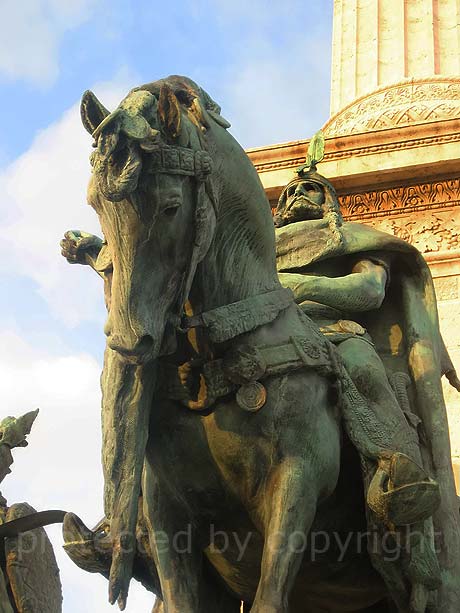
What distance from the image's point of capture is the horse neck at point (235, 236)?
171 inches

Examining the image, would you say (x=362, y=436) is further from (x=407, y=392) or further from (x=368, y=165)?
(x=368, y=165)

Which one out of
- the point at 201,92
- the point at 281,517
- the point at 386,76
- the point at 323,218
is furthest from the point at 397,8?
the point at 281,517

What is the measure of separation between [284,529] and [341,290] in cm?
141

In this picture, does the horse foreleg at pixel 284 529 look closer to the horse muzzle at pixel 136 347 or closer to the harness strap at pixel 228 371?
the harness strap at pixel 228 371

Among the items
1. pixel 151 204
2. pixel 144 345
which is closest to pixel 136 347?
pixel 144 345

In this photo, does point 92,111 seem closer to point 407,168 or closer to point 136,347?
point 136,347

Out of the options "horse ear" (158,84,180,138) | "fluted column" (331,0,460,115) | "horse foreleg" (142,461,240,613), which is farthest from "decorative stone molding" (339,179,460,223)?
"horse ear" (158,84,180,138)

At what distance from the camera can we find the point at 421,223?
8.26 metres

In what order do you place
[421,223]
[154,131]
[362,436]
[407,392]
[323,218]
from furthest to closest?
[421,223] < [323,218] < [407,392] < [362,436] < [154,131]

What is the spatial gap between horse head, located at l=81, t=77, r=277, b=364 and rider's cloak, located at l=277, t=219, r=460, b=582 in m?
1.45

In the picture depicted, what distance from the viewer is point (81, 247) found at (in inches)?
182

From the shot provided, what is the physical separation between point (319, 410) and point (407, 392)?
1066 millimetres

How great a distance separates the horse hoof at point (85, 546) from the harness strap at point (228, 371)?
0.55 meters

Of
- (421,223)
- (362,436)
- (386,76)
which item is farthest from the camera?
(386,76)
